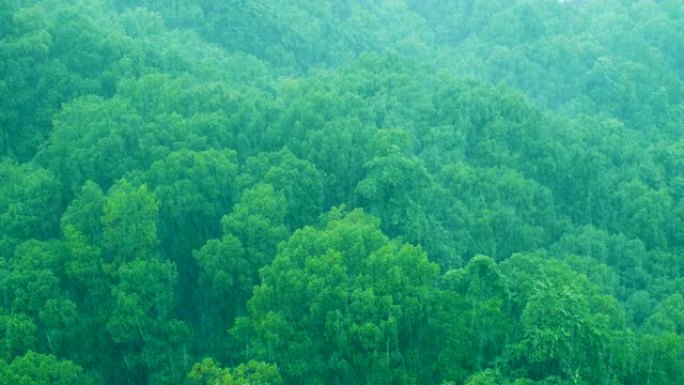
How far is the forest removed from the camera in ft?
70.7

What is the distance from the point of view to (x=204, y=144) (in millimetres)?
27656

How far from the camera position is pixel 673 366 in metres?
21.4

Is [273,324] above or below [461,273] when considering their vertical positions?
below

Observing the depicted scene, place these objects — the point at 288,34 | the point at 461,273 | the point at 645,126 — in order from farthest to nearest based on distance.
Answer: the point at 288,34, the point at 645,126, the point at 461,273

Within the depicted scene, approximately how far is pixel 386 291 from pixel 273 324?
311 cm

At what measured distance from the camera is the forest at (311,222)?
2156 centimetres

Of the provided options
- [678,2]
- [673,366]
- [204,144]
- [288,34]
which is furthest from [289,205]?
[678,2]

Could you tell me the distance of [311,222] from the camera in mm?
26672

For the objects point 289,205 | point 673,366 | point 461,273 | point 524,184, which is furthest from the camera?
point 524,184

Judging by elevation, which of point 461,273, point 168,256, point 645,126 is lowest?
point 168,256

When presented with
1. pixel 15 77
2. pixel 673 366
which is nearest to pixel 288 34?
pixel 15 77

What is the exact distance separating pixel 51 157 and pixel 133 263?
6424mm

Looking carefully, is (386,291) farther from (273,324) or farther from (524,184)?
(524,184)

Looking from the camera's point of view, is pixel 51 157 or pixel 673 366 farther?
pixel 51 157
